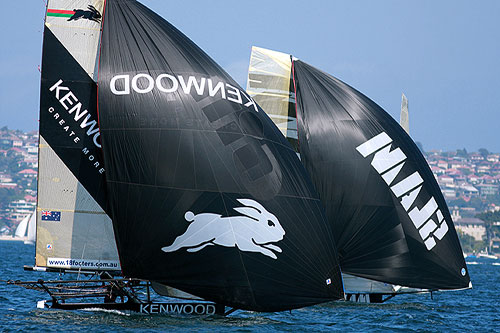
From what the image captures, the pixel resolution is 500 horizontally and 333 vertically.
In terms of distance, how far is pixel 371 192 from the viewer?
19594 mm

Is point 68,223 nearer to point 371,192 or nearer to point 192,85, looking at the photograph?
point 192,85

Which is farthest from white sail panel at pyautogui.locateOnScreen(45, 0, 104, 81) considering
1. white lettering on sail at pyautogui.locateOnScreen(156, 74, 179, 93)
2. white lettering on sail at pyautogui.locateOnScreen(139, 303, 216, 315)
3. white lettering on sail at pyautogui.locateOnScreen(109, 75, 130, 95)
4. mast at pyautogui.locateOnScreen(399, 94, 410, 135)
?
mast at pyautogui.locateOnScreen(399, 94, 410, 135)

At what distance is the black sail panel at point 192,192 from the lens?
14.4m

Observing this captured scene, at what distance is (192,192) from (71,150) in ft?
9.06

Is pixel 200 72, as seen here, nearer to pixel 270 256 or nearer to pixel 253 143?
pixel 253 143

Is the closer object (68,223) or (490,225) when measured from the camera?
(68,223)

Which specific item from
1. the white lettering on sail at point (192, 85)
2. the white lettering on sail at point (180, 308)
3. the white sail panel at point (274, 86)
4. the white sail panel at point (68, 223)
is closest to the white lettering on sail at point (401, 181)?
the white sail panel at point (274, 86)

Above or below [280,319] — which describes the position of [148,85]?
above

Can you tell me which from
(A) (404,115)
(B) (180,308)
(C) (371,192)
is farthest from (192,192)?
(A) (404,115)

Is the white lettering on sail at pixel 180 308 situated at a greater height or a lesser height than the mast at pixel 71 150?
lesser

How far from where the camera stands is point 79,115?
1561cm

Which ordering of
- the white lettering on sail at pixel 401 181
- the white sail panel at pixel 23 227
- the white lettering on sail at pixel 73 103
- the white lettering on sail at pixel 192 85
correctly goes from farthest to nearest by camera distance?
the white sail panel at pixel 23 227, the white lettering on sail at pixel 401 181, the white lettering on sail at pixel 73 103, the white lettering on sail at pixel 192 85

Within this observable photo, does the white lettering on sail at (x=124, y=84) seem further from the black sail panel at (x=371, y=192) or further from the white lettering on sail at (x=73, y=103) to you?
the black sail panel at (x=371, y=192)

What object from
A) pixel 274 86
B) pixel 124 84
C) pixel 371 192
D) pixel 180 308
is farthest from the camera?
pixel 274 86
